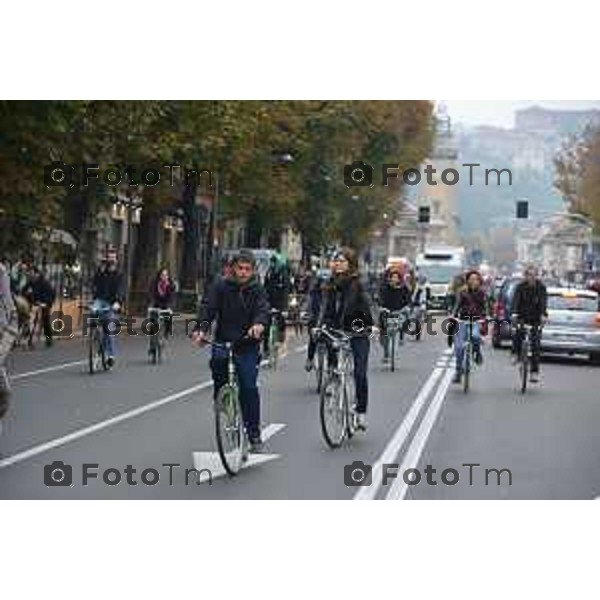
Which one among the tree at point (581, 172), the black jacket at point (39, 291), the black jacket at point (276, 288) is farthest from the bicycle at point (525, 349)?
the tree at point (581, 172)

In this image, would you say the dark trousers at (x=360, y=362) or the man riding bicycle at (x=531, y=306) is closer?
the dark trousers at (x=360, y=362)

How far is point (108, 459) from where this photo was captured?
12.1 m

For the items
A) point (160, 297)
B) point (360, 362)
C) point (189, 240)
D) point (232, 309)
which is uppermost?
point (189, 240)

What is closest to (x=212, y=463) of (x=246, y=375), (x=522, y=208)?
(x=246, y=375)

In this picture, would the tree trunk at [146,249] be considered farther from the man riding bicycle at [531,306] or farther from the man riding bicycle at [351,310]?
the man riding bicycle at [351,310]

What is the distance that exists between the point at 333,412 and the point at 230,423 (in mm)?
1864

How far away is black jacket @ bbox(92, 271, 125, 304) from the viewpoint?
21078 mm

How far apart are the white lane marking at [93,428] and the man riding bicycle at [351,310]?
2.42 metres

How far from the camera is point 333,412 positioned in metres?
13.4

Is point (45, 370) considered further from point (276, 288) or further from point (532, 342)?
point (532, 342)

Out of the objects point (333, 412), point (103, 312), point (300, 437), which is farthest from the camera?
point (103, 312)

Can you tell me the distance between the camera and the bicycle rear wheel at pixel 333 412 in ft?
43.1
